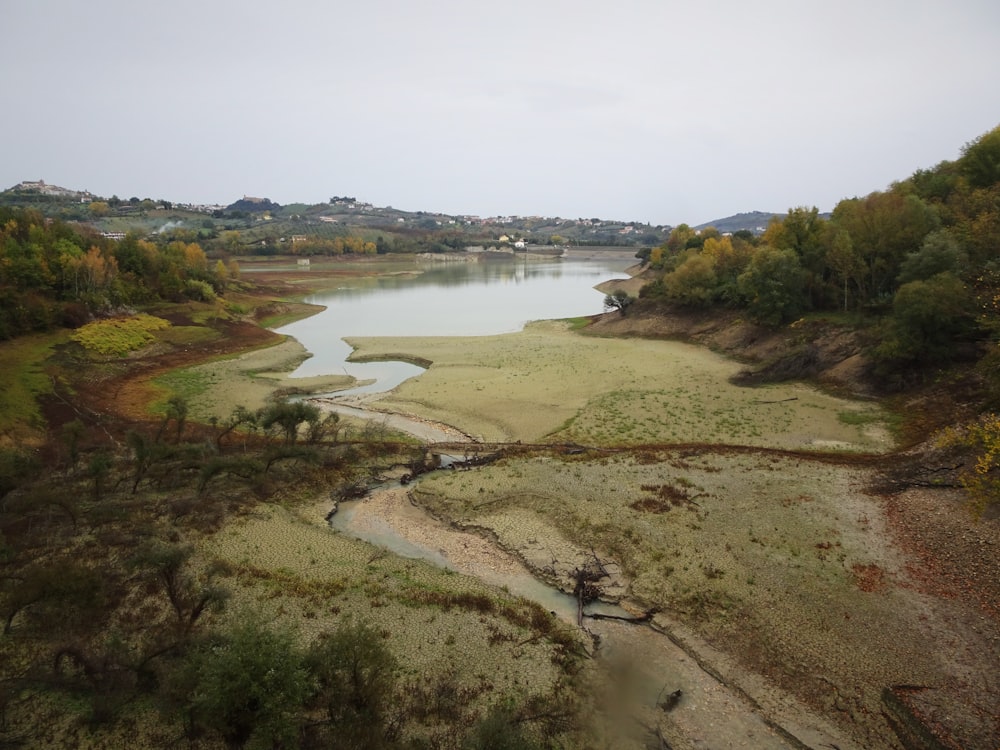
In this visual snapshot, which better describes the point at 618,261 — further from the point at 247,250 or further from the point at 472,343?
the point at 472,343

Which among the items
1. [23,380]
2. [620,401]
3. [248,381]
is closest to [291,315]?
[248,381]

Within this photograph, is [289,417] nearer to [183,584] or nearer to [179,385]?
[183,584]

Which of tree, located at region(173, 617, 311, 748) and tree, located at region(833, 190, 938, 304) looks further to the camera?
tree, located at region(833, 190, 938, 304)

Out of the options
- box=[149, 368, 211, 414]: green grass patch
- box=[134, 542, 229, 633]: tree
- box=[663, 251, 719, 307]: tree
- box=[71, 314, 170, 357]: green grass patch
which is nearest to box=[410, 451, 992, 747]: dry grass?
box=[134, 542, 229, 633]: tree

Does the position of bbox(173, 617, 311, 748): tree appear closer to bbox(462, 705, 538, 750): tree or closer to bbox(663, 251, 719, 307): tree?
bbox(462, 705, 538, 750): tree

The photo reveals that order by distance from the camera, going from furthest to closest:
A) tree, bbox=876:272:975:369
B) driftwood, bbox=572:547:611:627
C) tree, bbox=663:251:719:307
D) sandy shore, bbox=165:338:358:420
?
tree, bbox=663:251:719:307 → sandy shore, bbox=165:338:358:420 → tree, bbox=876:272:975:369 → driftwood, bbox=572:547:611:627

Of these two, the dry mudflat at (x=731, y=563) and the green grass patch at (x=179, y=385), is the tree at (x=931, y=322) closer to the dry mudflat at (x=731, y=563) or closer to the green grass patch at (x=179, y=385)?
the dry mudflat at (x=731, y=563)

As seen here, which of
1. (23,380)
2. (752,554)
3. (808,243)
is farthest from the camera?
(808,243)

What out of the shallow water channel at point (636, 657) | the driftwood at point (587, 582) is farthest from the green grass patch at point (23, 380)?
the driftwood at point (587, 582)
